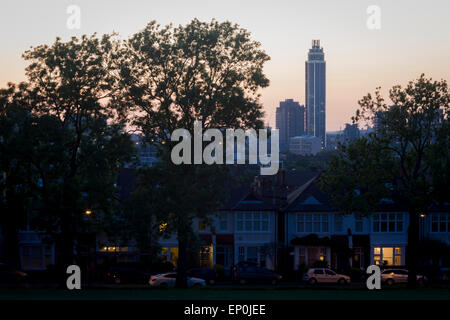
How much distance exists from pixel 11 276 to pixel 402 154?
31624 mm

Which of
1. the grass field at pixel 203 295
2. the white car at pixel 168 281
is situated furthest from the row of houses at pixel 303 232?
the grass field at pixel 203 295

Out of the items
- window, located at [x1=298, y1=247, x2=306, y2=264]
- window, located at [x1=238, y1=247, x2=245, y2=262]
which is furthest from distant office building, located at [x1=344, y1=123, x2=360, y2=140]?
window, located at [x1=238, y1=247, x2=245, y2=262]

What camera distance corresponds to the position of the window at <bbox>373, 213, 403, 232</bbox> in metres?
65.3

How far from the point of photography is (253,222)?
214ft

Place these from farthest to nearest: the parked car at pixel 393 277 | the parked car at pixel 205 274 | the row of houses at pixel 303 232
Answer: the row of houses at pixel 303 232
the parked car at pixel 393 277
the parked car at pixel 205 274

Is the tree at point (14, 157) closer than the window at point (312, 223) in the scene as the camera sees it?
Yes

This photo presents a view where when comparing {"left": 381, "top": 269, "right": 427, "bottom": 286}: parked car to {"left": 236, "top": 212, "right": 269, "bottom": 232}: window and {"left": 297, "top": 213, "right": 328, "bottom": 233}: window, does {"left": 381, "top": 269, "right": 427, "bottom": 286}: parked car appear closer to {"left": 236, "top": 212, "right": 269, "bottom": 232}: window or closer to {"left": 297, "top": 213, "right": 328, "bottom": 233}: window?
{"left": 297, "top": 213, "right": 328, "bottom": 233}: window

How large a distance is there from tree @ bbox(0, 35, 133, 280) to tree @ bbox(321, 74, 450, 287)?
14.9 m

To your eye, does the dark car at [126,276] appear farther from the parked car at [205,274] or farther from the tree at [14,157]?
the tree at [14,157]

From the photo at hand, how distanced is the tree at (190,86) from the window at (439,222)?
30.5 meters

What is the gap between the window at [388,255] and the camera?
65125 mm

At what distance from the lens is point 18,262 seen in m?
58.6

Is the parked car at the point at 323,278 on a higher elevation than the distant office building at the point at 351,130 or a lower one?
lower
